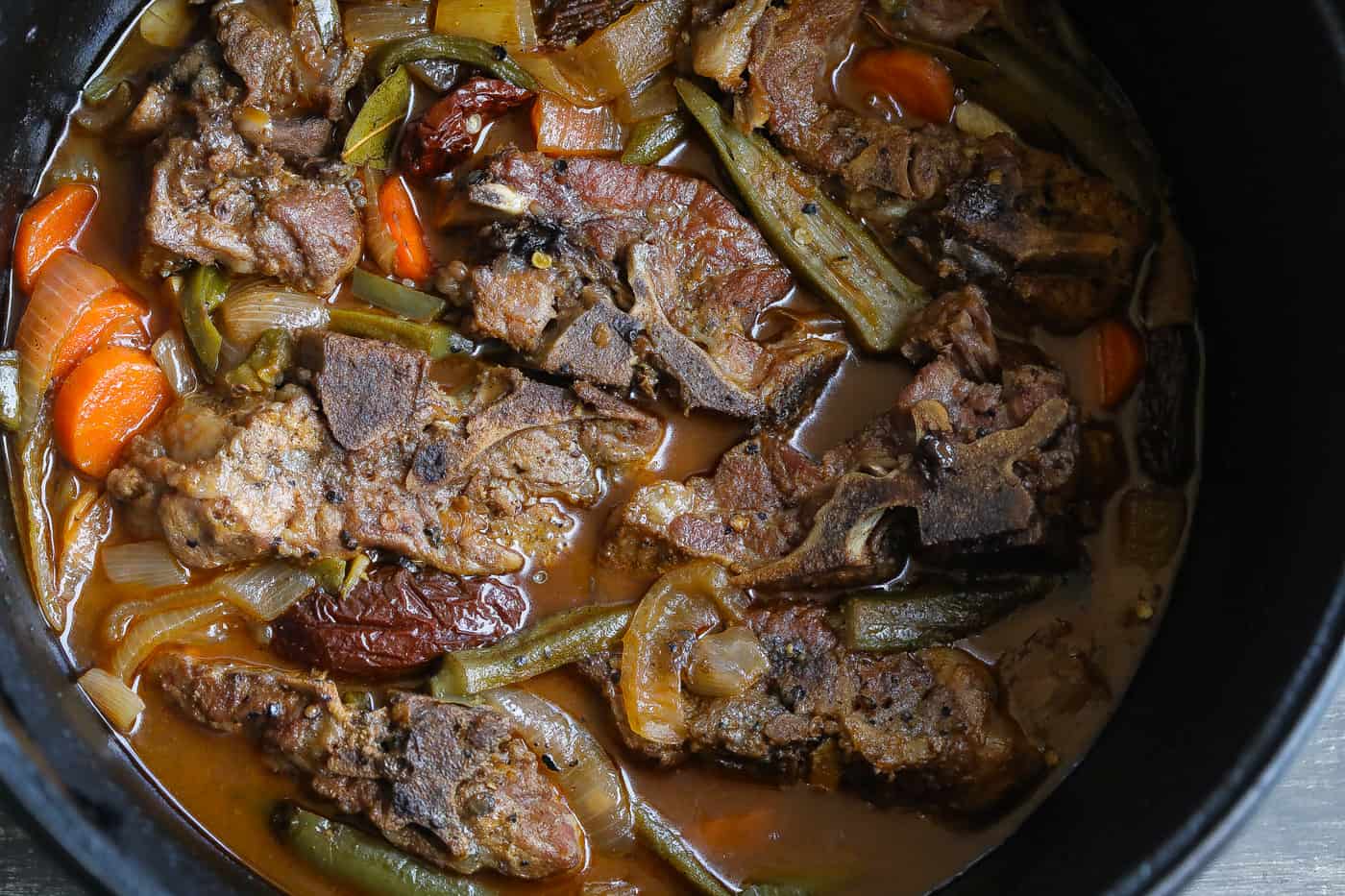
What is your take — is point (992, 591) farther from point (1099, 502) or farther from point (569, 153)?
point (569, 153)

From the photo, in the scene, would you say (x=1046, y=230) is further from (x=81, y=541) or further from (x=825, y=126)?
(x=81, y=541)

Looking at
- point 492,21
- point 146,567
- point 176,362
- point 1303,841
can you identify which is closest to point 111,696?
point 146,567

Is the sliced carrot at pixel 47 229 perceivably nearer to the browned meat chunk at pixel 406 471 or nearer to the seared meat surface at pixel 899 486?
the browned meat chunk at pixel 406 471

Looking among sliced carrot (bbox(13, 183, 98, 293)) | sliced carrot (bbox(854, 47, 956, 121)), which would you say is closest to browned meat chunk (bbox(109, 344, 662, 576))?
sliced carrot (bbox(13, 183, 98, 293))

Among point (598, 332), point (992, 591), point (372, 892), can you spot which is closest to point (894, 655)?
point (992, 591)

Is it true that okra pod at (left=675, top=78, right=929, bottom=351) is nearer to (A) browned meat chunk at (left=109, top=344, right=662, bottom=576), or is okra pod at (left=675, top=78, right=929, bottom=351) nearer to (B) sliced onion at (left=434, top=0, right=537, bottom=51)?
(B) sliced onion at (left=434, top=0, right=537, bottom=51)
